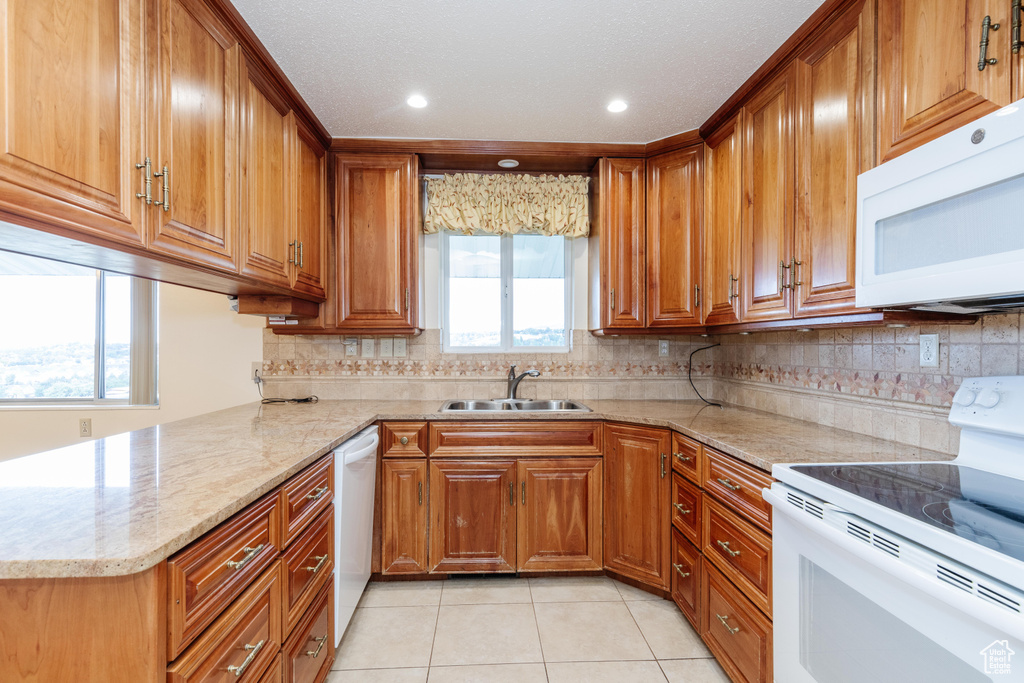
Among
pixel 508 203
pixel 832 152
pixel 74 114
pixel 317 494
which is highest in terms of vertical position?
pixel 508 203

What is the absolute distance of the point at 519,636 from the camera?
6.27 ft

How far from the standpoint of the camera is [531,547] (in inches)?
91.9

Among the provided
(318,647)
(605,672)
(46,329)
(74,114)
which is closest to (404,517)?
(318,647)

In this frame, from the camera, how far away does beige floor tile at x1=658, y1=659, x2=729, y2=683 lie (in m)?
1.67

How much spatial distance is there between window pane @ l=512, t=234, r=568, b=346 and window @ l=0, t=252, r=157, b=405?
2.33m

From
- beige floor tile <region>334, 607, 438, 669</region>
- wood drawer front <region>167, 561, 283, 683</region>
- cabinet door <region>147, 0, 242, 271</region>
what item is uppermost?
cabinet door <region>147, 0, 242, 271</region>

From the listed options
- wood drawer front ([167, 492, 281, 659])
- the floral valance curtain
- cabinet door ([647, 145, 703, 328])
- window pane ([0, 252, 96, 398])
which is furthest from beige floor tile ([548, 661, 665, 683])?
window pane ([0, 252, 96, 398])

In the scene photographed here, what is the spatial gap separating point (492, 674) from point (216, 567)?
46.4 inches

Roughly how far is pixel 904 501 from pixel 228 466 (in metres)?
1.67

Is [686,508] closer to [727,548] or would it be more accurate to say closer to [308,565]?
[727,548]

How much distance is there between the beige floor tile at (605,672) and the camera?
1666 mm

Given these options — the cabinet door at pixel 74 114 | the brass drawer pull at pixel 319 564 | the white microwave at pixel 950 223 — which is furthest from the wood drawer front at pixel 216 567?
the white microwave at pixel 950 223

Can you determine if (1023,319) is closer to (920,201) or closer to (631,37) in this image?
(920,201)

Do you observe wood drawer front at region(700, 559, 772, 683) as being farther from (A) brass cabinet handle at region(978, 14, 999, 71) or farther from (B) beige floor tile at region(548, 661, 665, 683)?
(A) brass cabinet handle at region(978, 14, 999, 71)
